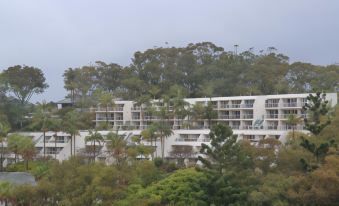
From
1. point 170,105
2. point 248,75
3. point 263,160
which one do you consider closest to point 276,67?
point 248,75

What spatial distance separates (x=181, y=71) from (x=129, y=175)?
40163 millimetres

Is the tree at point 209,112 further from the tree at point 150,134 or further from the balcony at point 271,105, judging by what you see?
the tree at point 150,134

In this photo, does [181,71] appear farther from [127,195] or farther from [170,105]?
[127,195]

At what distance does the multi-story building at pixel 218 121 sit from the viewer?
4859 centimetres

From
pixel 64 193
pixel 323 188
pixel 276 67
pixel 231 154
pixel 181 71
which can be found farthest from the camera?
pixel 181 71

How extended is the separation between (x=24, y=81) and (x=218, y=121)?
1066 inches

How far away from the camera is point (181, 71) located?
218ft

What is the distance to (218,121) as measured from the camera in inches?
2173

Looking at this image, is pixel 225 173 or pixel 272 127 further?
pixel 272 127

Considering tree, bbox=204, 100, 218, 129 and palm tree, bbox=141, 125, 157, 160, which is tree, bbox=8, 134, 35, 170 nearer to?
palm tree, bbox=141, 125, 157, 160

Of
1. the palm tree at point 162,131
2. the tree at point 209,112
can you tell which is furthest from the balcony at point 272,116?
the palm tree at point 162,131

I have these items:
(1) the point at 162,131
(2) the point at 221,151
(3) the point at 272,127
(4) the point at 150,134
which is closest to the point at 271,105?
(3) the point at 272,127

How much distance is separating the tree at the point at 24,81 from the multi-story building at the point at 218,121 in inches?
425

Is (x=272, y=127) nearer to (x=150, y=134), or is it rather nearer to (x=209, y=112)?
(x=209, y=112)
